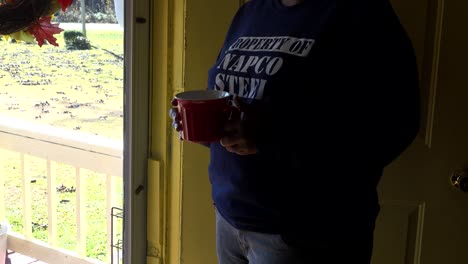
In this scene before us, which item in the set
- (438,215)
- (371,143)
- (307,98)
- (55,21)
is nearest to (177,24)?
(55,21)

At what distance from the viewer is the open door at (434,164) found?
4.30ft

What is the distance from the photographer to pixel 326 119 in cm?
105

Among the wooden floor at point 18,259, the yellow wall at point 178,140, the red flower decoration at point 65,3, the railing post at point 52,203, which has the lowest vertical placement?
the wooden floor at point 18,259

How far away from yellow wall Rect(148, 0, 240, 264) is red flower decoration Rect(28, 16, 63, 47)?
0.31m

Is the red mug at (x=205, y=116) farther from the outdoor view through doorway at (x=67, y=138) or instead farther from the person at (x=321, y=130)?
the outdoor view through doorway at (x=67, y=138)

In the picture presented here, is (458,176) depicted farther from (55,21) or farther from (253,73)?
(55,21)

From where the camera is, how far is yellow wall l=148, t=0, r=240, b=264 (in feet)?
5.13

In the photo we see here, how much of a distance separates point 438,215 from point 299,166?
54 centimetres

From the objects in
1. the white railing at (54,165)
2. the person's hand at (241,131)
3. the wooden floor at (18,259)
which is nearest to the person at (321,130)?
the person's hand at (241,131)

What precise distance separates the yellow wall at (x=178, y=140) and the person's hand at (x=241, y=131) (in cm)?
57

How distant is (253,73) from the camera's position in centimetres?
114

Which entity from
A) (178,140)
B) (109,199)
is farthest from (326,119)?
(109,199)

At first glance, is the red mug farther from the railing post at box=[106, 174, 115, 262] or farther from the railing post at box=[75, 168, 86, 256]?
the railing post at box=[75, 168, 86, 256]

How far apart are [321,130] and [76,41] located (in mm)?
1012
